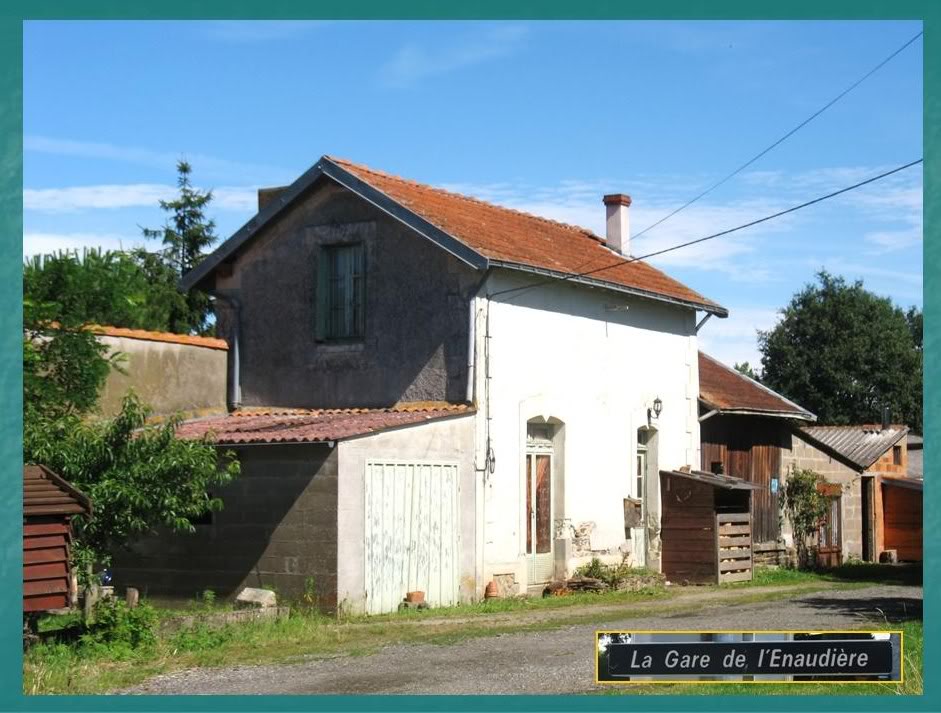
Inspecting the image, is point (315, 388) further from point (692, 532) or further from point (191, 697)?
point (191, 697)

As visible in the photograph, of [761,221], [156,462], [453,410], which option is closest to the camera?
[156,462]

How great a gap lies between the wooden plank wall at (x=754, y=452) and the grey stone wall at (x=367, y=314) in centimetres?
749

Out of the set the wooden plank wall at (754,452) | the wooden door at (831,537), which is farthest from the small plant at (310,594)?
the wooden door at (831,537)

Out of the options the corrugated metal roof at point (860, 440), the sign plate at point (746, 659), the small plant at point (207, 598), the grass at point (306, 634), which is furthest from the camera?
the corrugated metal roof at point (860, 440)

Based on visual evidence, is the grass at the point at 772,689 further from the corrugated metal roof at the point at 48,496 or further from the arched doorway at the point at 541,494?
the arched doorway at the point at 541,494

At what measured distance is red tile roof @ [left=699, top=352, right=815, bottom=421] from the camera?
951 inches

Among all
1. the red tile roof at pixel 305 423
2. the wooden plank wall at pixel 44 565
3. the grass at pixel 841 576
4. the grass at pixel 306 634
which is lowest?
the grass at pixel 841 576

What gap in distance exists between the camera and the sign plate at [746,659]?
965 cm

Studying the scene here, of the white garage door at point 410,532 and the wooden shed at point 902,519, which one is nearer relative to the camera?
the white garage door at point 410,532

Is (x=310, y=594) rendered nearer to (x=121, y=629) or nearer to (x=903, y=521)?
(x=121, y=629)

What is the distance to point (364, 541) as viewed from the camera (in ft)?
52.9

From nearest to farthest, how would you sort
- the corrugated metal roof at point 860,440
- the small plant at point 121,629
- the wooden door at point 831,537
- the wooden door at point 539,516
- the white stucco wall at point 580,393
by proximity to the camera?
the small plant at point 121,629 < the white stucco wall at point 580,393 < the wooden door at point 539,516 < the wooden door at point 831,537 < the corrugated metal roof at point 860,440

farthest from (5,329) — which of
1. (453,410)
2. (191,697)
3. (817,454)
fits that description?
(817,454)

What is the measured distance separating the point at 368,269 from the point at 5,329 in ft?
30.9
